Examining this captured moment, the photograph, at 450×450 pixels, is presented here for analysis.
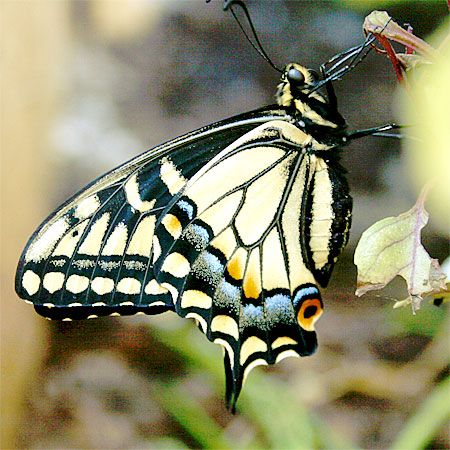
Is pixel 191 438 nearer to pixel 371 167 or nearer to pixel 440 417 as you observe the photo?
pixel 440 417

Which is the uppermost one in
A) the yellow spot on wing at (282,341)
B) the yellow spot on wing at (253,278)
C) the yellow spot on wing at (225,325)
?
the yellow spot on wing at (253,278)

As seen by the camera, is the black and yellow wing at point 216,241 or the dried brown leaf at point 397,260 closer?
the dried brown leaf at point 397,260

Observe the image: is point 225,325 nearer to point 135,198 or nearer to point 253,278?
point 253,278

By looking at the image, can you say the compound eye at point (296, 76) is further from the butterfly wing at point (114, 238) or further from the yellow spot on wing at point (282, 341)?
the yellow spot on wing at point (282, 341)

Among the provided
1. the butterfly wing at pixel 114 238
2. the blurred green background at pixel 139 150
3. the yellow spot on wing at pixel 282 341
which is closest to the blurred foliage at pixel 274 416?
the blurred green background at pixel 139 150

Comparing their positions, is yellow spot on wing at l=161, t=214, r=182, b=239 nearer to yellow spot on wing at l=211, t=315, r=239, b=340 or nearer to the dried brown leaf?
yellow spot on wing at l=211, t=315, r=239, b=340

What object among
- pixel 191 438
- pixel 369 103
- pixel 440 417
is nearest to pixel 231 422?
pixel 191 438

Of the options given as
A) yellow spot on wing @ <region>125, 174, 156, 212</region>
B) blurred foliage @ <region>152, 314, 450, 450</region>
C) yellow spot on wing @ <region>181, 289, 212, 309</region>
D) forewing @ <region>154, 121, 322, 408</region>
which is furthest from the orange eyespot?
blurred foliage @ <region>152, 314, 450, 450</region>
